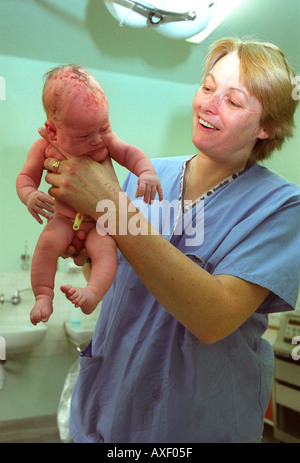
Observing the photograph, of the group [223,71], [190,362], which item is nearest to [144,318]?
[190,362]

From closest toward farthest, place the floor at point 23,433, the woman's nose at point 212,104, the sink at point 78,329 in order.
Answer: the woman's nose at point 212,104 → the floor at point 23,433 → the sink at point 78,329

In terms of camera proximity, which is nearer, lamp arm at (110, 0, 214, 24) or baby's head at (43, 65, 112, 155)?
baby's head at (43, 65, 112, 155)

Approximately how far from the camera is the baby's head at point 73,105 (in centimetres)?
42

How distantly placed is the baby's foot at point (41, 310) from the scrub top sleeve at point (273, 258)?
8.8 inches

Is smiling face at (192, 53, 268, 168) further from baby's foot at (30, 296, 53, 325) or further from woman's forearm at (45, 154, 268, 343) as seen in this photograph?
baby's foot at (30, 296, 53, 325)

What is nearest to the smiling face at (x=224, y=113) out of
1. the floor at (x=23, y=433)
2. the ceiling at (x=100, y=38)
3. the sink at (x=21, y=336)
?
the ceiling at (x=100, y=38)

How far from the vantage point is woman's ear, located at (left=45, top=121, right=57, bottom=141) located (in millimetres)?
448

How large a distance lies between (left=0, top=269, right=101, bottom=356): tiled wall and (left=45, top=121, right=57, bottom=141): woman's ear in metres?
0.59

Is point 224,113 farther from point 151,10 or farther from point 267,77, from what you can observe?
point 151,10

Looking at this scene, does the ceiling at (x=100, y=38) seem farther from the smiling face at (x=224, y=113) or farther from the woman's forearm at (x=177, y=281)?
the woman's forearm at (x=177, y=281)

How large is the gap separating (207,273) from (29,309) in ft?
2.91

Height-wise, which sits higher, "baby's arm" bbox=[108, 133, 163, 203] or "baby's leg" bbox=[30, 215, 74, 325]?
"baby's arm" bbox=[108, 133, 163, 203]

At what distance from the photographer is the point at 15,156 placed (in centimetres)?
87

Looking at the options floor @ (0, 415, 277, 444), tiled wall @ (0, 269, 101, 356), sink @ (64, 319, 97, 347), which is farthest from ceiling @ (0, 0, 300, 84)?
sink @ (64, 319, 97, 347)
